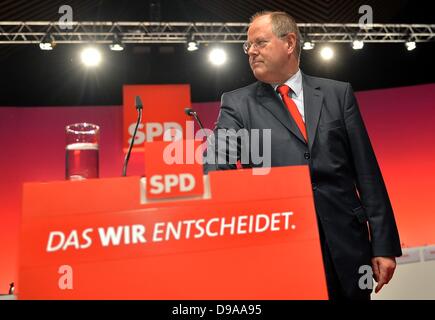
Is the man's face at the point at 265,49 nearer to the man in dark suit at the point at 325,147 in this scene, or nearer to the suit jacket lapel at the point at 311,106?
the man in dark suit at the point at 325,147

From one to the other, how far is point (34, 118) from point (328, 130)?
678 cm

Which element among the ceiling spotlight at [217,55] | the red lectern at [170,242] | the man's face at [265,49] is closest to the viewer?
the red lectern at [170,242]

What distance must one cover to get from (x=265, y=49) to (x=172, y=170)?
751 mm

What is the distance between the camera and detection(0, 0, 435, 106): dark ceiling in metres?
7.21

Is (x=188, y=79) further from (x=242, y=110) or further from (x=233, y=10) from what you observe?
(x=242, y=110)

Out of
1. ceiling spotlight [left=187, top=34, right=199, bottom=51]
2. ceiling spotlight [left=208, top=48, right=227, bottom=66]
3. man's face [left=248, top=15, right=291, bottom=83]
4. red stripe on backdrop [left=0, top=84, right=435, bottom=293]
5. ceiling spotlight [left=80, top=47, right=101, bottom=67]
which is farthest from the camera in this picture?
red stripe on backdrop [left=0, top=84, right=435, bottom=293]

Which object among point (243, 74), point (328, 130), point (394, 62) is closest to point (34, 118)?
point (243, 74)

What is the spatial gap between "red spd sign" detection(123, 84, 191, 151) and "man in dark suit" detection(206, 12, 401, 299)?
5.02 m

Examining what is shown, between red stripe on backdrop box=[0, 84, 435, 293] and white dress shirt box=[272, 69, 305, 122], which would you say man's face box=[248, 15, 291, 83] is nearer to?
white dress shirt box=[272, 69, 305, 122]

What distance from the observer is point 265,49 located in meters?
1.50

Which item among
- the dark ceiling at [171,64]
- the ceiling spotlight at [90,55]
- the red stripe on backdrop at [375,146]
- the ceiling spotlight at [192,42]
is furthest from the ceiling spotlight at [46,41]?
the ceiling spotlight at [192,42]

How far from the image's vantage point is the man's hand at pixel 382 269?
1.38 m

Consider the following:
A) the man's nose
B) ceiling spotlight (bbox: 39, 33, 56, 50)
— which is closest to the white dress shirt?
the man's nose

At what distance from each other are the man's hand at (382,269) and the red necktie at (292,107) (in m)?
0.46
